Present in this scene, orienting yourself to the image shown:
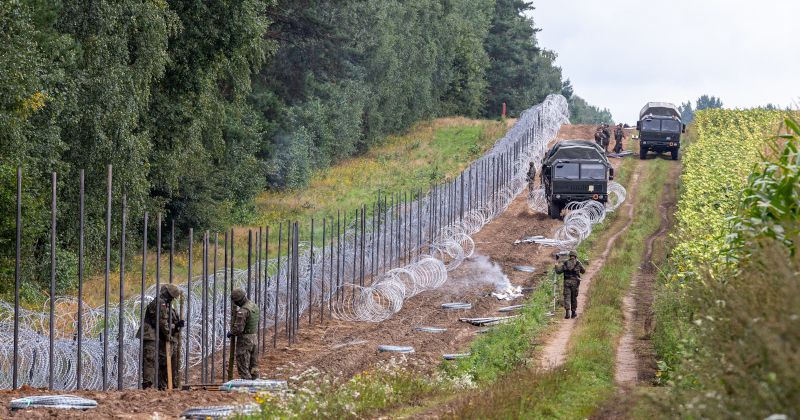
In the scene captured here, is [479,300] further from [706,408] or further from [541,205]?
[706,408]

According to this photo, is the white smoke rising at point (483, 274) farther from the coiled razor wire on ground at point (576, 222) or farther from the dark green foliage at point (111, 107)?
the dark green foliage at point (111, 107)

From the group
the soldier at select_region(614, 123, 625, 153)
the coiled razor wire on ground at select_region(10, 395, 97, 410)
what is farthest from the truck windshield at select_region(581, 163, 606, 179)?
the coiled razor wire on ground at select_region(10, 395, 97, 410)

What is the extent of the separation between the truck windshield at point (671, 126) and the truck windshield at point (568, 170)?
1737 centimetres

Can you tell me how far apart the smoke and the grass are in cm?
259

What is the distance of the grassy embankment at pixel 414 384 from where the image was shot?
14.0 meters

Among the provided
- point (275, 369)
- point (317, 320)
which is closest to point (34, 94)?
point (317, 320)

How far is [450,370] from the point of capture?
20.4m

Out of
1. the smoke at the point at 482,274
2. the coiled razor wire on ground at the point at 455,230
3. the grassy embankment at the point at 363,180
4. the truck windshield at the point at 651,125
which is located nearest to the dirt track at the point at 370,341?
the smoke at the point at 482,274

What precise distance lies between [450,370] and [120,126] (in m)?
15.0

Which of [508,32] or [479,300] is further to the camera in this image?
[508,32]

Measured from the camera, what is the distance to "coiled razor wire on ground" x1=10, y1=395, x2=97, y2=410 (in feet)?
47.2

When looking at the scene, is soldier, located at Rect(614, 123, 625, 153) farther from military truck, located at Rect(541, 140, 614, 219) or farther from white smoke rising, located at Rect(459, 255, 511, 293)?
white smoke rising, located at Rect(459, 255, 511, 293)

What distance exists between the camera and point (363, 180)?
60.9 metres

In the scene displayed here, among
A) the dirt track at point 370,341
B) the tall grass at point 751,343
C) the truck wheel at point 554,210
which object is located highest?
the tall grass at point 751,343
